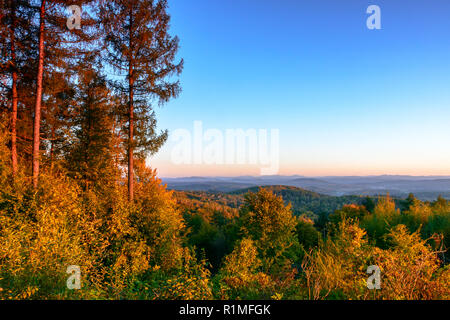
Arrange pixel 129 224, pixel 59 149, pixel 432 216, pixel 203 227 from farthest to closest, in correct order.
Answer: pixel 203 227 < pixel 59 149 < pixel 432 216 < pixel 129 224

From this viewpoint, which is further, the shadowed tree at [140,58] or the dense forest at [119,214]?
the shadowed tree at [140,58]

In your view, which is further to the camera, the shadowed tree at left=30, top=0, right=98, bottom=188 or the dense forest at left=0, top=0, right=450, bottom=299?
the shadowed tree at left=30, top=0, right=98, bottom=188

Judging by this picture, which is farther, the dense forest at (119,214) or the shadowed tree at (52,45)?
the shadowed tree at (52,45)

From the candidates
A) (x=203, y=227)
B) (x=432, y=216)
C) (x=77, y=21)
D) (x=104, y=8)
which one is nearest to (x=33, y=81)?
(x=77, y=21)

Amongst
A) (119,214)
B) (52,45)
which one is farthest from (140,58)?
(119,214)

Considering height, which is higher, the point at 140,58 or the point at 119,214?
the point at 140,58

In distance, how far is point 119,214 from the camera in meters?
8.55

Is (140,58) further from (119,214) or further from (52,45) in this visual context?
(119,214)

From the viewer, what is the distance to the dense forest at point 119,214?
156 inches

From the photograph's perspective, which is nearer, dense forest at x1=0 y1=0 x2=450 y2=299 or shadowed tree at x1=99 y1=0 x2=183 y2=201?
dense forest at x1=0 y1=0 x2=450 y2=299

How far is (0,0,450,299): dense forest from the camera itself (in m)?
3.96
